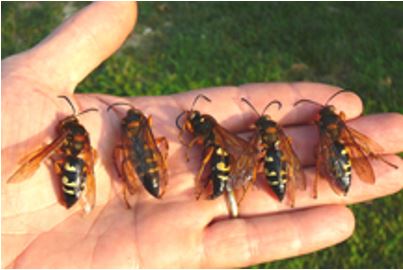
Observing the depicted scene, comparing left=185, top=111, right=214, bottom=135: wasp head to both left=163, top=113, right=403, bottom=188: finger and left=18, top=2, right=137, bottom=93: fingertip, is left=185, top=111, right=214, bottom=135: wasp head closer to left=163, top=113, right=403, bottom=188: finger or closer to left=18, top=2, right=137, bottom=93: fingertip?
left=163, top=113, right=403, bottom=188: finger

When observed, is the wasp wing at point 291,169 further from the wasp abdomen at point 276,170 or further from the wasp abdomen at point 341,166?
the wasp abdomen at point 341,166

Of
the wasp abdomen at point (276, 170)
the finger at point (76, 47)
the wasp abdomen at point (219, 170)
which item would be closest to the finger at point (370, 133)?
the wasp abdomen at point (276, 170)

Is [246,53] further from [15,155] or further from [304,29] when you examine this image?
[15,155]

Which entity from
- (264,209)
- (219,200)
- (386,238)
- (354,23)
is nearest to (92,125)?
(219,200)

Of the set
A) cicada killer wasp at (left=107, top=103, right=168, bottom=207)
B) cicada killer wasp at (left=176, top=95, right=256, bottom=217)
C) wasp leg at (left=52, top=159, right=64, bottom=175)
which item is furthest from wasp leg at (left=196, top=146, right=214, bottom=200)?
wasp leg at (left=52, top=159, right=64, bottom=175)

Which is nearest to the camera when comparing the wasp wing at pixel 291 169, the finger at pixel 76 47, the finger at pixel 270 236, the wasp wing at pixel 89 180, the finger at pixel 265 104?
the finger at pixel 270 236

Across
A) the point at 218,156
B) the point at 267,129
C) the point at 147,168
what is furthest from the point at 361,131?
the point at 147,168
